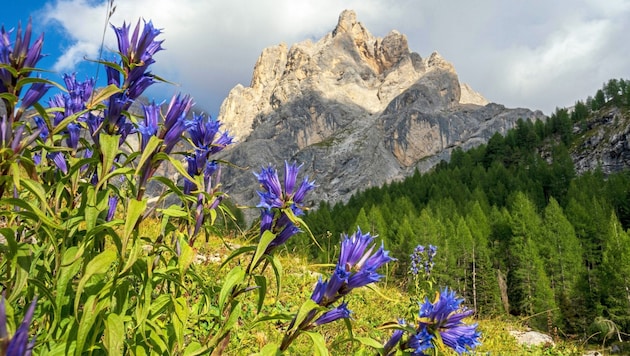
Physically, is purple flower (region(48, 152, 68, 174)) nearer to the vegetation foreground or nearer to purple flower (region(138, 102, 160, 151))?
the vegetation foreground

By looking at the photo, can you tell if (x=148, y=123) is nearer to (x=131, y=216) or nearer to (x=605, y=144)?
(x=131, y=216)

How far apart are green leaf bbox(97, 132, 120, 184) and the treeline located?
65.8 feet

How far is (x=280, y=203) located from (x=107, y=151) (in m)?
0.74

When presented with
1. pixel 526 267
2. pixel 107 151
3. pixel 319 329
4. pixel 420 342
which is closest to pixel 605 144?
pixel 526 267

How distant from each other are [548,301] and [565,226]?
16.9 meters

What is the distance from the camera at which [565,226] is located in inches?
2276

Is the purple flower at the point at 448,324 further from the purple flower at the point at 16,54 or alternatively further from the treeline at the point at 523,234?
the treeline at the point at 523,234

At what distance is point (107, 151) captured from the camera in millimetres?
1632

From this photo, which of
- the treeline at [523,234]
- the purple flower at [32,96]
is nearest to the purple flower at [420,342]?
the purple flower at [32,96]

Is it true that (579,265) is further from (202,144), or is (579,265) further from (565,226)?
(202,144)

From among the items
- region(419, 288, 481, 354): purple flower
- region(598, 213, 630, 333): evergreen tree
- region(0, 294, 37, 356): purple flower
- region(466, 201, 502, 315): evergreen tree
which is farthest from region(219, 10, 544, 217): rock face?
region(0, 294, 37, 356): purple flower

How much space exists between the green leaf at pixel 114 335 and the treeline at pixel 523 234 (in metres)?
20.0

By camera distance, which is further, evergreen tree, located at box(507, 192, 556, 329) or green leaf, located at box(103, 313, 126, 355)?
evergreen tree, located at box(507, 192, 556, 329)

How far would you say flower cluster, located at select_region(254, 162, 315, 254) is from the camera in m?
1.85
